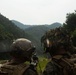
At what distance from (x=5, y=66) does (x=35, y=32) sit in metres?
189

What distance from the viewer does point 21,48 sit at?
612 cm

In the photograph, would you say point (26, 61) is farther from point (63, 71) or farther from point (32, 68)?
point (63, 71)

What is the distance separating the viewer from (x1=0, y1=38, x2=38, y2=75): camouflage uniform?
595 cm

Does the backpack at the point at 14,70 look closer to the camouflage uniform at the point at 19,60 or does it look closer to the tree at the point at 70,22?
the camouflage uniform at the point at 19,60

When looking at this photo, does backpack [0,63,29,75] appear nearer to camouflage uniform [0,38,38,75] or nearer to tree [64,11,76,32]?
camouflage uniform [0,38,38,75]

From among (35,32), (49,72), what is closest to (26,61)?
(49,72)

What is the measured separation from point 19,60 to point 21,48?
17 centimetres

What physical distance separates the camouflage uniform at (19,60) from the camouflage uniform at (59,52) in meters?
1.62

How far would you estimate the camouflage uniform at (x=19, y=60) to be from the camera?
234 inches

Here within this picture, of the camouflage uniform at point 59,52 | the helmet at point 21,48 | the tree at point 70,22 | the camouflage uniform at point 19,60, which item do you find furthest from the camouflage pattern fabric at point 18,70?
the tree at point 70,22

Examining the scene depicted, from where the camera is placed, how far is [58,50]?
8070 mm

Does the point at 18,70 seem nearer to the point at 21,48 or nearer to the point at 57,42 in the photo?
the point at 21,48

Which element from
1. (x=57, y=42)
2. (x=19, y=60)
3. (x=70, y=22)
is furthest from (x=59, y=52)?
(x=70, y=22)

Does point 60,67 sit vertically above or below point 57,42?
below
